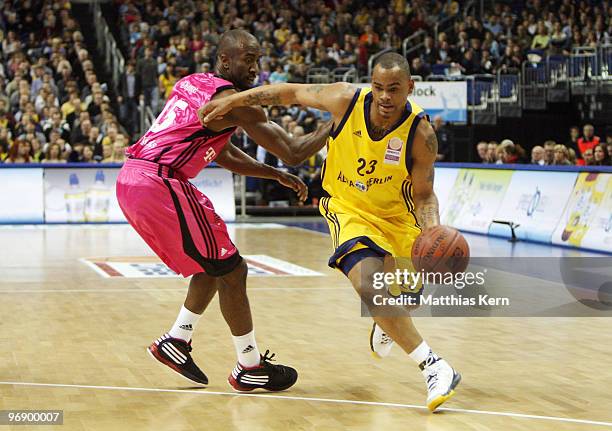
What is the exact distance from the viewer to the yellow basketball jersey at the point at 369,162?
5.99 meters

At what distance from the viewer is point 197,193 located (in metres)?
6.31

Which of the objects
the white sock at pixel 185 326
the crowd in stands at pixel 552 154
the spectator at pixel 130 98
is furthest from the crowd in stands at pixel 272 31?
the white sock at pixel 185 326

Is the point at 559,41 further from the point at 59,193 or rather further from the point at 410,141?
the point at 410,141

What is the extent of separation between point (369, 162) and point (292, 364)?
1.70m

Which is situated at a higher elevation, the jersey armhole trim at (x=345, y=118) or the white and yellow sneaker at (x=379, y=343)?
the jersey armhole trim at (x=345, y=118)

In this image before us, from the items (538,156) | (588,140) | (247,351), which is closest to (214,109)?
(247,351)

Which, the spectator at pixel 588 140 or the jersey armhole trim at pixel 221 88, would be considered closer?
the jersey armhole trim at pixel 221 88

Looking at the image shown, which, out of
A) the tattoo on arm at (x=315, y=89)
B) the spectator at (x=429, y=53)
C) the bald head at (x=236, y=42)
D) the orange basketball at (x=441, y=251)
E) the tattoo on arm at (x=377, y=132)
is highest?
the spectator at (x=429, y=53)

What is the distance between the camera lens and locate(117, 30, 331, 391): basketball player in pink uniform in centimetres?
613

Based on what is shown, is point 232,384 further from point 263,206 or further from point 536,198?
point 263,206

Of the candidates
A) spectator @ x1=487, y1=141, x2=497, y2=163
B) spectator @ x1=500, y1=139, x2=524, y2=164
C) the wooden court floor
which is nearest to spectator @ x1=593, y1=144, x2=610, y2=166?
spectator @ x1=500, y1=139, x2=524, y2=164

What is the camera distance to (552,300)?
10.1 meters

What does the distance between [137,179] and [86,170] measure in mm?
13156

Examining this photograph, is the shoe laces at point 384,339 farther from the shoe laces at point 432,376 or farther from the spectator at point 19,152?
the spectator at point 19,152
